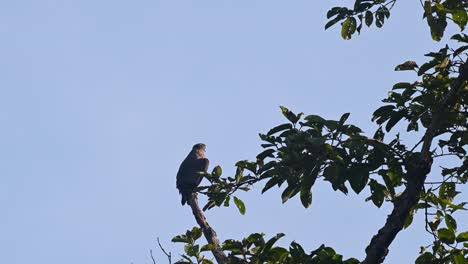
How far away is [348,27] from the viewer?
605cm

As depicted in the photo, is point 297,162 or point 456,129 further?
point 456,129

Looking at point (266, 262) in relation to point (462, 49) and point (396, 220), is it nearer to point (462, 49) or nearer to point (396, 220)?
point (396, 220)

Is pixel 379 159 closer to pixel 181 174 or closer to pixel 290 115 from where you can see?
pixel 290 115

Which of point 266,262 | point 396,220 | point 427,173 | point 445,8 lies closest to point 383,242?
point 396,220

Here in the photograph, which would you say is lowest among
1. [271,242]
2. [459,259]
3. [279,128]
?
[459,259]

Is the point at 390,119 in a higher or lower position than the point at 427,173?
higher

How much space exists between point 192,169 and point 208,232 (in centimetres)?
581

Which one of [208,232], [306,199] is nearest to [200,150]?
[208,232]

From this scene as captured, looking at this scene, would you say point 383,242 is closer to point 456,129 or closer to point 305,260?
point 305,260

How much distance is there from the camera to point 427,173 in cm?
512

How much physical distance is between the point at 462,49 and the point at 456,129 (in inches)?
21.9

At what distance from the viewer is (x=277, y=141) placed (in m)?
5.25

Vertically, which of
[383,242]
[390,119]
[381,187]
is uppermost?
[390,119]

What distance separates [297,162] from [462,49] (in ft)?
4.60
